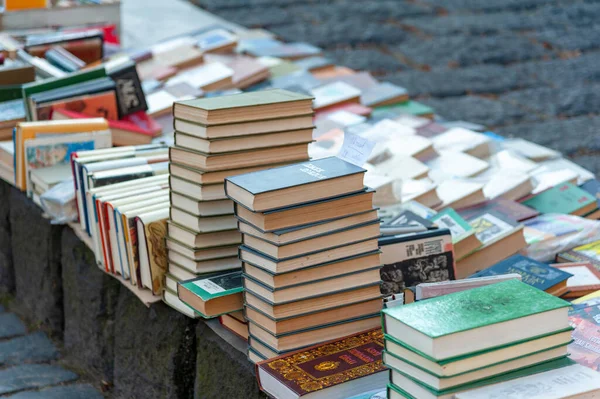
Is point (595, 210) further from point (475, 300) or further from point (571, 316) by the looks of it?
point (475, 300)

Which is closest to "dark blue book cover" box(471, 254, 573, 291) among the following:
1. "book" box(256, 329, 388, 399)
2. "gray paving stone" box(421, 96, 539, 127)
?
"book" box(256, 329, 388, 399)

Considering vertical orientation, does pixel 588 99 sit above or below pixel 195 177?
below

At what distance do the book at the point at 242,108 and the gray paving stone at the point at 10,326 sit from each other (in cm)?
139

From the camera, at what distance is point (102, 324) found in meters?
3.03

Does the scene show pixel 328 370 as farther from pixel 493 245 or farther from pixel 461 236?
pixel 493 245

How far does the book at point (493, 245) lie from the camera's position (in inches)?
109

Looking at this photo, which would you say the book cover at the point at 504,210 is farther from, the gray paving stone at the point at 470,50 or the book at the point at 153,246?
the gray paving stone at the point at 470,50

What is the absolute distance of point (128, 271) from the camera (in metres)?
2.71

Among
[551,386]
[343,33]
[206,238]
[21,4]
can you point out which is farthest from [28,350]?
[343,33]

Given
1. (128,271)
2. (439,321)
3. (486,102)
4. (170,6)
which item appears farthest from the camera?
(170,6)

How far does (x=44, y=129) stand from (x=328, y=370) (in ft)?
5.32

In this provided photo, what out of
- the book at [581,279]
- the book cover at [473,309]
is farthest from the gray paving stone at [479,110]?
the book cover at [473,309]

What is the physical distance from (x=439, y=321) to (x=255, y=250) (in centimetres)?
52

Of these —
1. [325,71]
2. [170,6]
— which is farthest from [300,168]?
[170,6]
